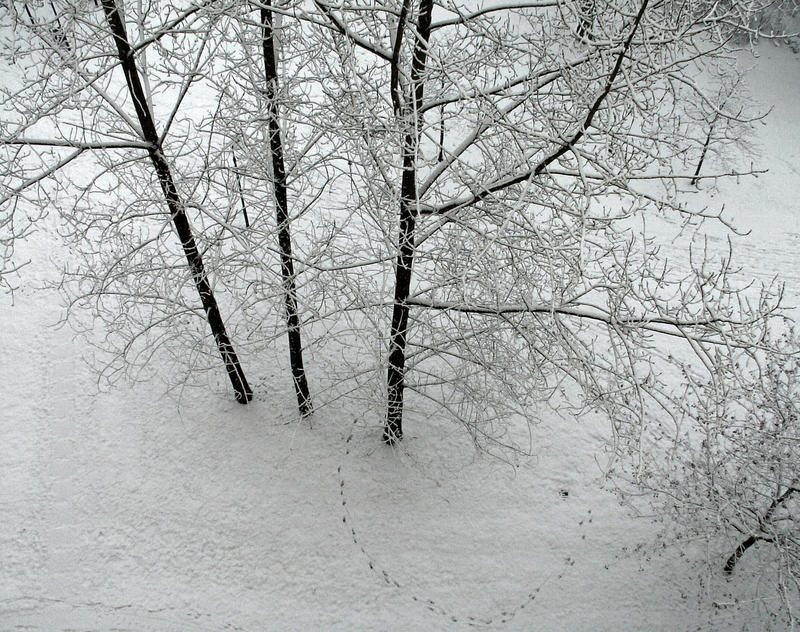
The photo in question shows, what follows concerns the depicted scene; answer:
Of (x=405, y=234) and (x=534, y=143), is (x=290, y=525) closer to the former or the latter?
(x=405, y=234)

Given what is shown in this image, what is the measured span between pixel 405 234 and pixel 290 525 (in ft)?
16.4

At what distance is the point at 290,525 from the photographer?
8.42 metres

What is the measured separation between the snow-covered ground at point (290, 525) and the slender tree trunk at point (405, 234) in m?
1.33

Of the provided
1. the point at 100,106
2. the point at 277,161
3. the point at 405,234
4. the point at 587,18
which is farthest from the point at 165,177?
the point at 587,18

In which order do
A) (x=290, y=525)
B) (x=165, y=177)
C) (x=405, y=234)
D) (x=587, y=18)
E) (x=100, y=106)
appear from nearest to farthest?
(x=587, y=18) < (x=405, y=234) < (x=100, y=106) < (x=165, y=177) < (x=290, y=525)

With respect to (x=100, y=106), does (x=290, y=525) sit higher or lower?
lower

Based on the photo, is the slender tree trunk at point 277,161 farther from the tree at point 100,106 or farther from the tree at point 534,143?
the tree at point 100,106

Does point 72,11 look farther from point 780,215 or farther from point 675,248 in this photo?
point 780,215

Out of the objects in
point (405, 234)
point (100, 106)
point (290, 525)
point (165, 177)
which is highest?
point (100, 106)

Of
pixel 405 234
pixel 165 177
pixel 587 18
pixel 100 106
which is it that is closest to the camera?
pixel 587 18

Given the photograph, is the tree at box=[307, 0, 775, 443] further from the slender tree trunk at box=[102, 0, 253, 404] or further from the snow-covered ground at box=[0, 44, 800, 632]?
the snow-covered ground at box=[0, 44, 800, 632]

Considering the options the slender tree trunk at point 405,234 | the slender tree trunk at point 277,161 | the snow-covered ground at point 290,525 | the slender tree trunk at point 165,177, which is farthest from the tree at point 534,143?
the snow-covered ground at point 290,525

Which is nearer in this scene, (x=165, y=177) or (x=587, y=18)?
(x=587, y=18)

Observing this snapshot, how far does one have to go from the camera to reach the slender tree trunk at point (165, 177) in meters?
6.03
